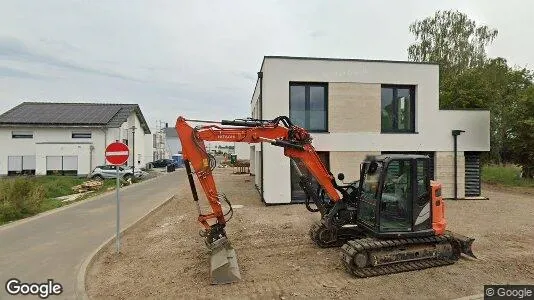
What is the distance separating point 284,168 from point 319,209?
5685 mm

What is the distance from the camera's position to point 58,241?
27.2 ft

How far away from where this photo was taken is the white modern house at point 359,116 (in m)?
12.8

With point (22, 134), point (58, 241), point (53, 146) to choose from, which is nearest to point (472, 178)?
point (58, 241)

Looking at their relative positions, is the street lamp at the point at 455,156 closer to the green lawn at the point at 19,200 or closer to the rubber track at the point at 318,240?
the rubber track at the point at 318,240

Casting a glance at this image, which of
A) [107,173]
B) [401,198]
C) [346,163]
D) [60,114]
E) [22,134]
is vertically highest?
[60,114]

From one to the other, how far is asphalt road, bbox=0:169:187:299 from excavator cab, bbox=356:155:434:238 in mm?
5739

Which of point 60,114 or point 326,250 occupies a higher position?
point 60,114

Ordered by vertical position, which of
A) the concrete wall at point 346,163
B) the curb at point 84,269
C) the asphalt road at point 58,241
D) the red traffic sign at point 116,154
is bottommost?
the asphalt road at point 58,241

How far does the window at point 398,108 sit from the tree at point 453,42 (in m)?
17.4

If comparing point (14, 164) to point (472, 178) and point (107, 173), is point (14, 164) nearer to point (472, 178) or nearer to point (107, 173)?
point (107, 173)

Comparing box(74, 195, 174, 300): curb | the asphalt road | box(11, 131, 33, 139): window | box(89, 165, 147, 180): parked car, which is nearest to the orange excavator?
box(74, 195, 174, 300): curb

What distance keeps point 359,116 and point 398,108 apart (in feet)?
6.94

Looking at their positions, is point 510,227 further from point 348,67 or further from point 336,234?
point 348,67

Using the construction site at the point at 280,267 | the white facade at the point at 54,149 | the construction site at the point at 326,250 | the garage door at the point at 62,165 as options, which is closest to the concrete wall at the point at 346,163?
the construction site at the point at 280,267
